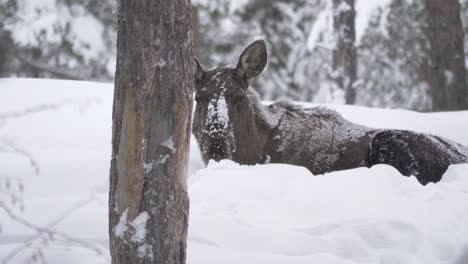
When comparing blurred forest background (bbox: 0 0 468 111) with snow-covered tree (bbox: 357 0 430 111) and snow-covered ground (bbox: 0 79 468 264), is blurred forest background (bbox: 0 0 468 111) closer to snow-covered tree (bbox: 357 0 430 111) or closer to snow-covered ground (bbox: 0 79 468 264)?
snow-covered tree (bbox: 357 0 430 111)

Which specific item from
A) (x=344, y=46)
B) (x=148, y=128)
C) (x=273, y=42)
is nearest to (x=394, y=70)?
(x=273, y=42)

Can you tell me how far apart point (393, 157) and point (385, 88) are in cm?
1548

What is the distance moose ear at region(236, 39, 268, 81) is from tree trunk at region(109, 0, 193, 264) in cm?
259

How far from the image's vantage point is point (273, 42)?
19125mm

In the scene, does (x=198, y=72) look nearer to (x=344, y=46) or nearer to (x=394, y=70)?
(x=344, y=46)

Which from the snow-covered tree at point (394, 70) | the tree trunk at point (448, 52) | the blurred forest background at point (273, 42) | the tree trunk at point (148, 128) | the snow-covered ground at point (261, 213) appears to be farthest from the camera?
the snow-covered tree at point (394, 70)

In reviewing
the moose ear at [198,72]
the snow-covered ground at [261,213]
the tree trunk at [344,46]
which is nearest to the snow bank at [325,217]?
the snow-covered ground at [261,213]

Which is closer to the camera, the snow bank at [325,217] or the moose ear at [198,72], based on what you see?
the snow bank at [325,217]

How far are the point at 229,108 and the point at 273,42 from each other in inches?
579

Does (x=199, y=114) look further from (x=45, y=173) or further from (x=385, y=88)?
(x=385, y=88)

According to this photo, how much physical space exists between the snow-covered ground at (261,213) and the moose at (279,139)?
1.51 ft

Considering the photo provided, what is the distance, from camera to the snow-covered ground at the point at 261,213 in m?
2.75

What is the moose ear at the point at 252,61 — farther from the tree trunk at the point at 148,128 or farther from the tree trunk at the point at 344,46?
the tree trunk at the point at 344,46

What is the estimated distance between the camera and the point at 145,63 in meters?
2.22
